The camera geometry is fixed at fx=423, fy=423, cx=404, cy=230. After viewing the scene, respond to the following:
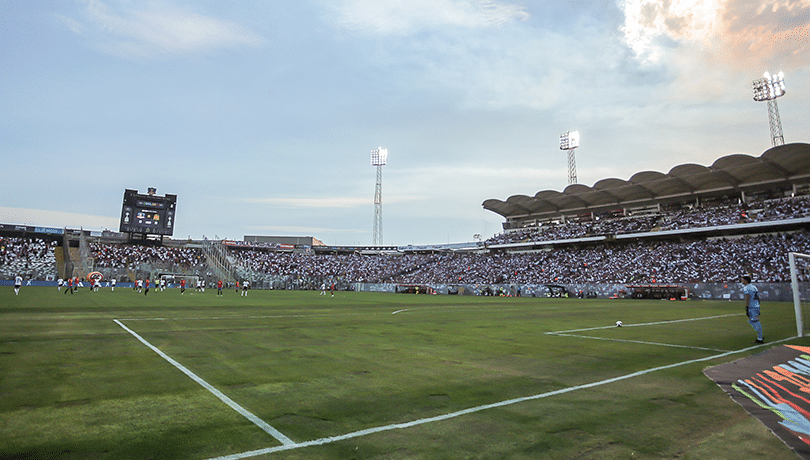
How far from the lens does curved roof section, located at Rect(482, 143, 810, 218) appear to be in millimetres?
48056

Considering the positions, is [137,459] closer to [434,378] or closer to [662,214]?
[434,378]

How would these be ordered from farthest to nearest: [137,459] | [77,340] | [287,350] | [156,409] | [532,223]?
[532,223]
[77,340]
[287,350]
[156,409]
[137,459]

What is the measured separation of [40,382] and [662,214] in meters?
68.6

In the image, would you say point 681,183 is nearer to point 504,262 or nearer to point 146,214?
point 504,262

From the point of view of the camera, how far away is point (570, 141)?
7281cm

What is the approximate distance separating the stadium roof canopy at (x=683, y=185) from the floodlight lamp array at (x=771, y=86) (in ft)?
36.0

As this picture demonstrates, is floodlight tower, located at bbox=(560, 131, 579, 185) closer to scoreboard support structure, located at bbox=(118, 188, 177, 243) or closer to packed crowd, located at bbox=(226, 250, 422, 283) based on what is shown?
packed crowd, located at bbox=(226, 250, 422, 283)

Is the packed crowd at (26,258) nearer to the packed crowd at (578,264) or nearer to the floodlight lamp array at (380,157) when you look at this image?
the packed crowd at (578,264)

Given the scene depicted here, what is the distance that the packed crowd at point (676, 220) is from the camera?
46.9 meters

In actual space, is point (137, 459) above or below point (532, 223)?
below

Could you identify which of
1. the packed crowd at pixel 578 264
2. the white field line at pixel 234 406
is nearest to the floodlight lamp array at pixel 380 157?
the packed crowd at pixel 578 264

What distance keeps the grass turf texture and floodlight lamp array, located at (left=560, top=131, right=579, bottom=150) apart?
65859mm

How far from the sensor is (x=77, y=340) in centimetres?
1099

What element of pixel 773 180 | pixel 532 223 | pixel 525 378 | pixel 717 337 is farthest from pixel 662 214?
pixel 525 378
